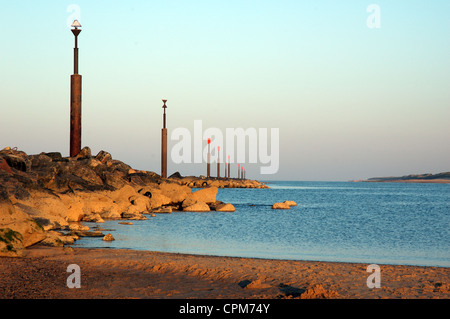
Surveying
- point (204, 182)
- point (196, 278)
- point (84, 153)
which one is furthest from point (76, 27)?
point (204, 182)

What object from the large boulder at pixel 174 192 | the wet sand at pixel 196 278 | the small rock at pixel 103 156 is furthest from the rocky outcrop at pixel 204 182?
the wet sand at pixel 196 278

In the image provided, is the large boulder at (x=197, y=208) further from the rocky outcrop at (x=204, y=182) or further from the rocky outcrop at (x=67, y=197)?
the rocky outcrop at (x=204, y=182)

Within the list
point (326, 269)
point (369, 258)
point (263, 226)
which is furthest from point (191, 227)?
point (326, 269)

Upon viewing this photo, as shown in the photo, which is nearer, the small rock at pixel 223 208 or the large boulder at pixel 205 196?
the small rock at pixel 223 208

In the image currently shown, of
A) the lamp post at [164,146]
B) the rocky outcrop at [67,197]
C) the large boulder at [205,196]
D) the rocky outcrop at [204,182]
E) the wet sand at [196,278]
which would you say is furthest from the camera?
the rocky outcrop at [204,182]

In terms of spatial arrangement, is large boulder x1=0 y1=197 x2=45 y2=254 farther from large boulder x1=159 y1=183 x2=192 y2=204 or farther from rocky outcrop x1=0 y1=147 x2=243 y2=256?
large boulder x1=159 y1=183 x2=192 y2=204

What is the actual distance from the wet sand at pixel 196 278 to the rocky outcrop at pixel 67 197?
33.6 inches

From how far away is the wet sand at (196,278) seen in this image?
372 inches

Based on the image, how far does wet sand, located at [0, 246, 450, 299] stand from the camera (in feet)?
31.0

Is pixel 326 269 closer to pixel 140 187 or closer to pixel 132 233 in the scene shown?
pixel 132 233

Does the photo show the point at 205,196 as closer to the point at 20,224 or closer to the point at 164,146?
the point at 164,146

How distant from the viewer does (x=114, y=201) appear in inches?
1156
